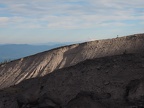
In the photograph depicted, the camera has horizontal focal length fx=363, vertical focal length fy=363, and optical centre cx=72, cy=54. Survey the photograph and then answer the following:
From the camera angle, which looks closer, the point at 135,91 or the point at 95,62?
the point at 135,91

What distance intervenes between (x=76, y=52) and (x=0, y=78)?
62.1ft

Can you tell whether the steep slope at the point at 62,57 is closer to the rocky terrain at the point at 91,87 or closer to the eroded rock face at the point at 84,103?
the rocky terrain at the point at 91,87

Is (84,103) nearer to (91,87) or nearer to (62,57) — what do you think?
(91,87)

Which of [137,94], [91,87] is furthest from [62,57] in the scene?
[137,94]

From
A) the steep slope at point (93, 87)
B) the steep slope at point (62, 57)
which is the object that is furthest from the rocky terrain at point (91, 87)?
the steep slope at point (62, 57)

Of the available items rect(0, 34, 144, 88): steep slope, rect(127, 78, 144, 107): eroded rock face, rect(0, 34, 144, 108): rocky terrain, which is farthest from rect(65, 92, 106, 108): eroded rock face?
rect(0, 34, 144, 88): steep slope

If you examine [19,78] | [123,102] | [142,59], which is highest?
[142,59]

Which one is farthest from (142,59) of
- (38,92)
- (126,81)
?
(38,92)

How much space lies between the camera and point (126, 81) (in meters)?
23.5

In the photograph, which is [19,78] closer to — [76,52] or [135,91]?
[76,52]

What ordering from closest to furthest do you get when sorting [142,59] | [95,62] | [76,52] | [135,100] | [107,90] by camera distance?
[135,100], [107,90], [142,59], [95,62], [76,52]

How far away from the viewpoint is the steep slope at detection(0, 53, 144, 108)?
20844 millimetres

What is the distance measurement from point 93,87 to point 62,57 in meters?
57.1

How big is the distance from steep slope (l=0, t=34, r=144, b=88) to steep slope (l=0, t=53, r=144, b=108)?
43897 mm
